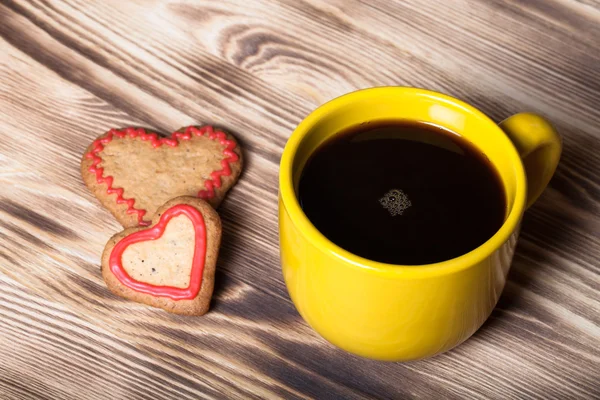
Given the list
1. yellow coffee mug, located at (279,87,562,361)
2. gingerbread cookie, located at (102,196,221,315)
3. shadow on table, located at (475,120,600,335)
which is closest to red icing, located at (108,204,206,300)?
gingerbread cookie, located at (102,196,221,315)

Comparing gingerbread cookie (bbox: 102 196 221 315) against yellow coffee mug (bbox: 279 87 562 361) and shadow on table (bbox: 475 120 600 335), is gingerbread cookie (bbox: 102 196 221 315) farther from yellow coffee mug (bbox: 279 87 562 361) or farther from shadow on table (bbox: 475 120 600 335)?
shadow on table (bbox: 475 120 600 335)

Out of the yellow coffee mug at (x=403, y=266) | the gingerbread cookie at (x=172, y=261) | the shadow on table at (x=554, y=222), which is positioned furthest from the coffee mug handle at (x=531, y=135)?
the gingerbread cookie at (x=172, y=261)

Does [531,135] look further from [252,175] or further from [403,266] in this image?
[252,175]

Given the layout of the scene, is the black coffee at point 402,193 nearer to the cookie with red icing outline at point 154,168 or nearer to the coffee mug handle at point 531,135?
the coffee mug handle at point 531,135

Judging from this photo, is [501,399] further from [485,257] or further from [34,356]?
[34,356]

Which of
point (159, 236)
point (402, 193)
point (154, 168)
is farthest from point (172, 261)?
point (402, 193)


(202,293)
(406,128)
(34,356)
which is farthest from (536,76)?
(34,356)
